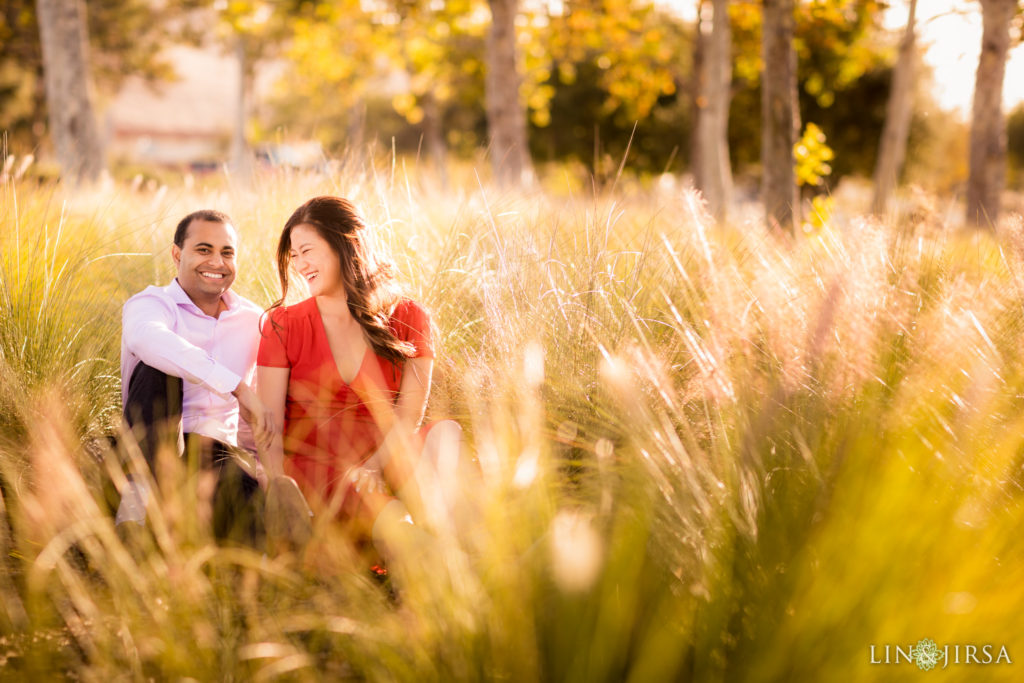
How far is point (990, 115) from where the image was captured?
911cm

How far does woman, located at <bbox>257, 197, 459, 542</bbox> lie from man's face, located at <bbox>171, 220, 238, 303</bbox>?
21 cm

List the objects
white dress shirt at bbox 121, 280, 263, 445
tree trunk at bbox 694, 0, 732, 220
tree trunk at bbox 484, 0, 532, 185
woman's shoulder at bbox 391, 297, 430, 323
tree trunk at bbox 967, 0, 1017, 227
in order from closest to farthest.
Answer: white dress shirt at bbox 121, 280, 263, 445
woman's shoulder at bbox 391, 297, 430, 323
tree trunk at bbox 967, 0, 1017, 227
tree trunk at bbox 484, 0, 532, 185
tree trunk at bbox 694, 0, 732, 220

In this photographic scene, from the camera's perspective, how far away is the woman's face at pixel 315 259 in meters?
2.90

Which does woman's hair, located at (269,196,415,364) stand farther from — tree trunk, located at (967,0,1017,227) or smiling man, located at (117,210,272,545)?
tree trunk, located at (967,0,1017,227)

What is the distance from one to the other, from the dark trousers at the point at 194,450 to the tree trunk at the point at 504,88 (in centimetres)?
724

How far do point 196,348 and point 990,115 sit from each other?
933cm

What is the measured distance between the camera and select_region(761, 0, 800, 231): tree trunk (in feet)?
24.0

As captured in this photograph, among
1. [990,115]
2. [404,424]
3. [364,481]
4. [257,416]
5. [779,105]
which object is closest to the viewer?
[364,481]

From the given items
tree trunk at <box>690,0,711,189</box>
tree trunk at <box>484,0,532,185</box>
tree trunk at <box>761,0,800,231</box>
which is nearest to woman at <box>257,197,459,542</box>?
tree trunk at <box>761,0,800,231</box>

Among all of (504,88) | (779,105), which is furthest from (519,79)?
(779,105)

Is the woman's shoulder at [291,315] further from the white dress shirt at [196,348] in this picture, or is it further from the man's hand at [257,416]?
the man's hand at [257,416]

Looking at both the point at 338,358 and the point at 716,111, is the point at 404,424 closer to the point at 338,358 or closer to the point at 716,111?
the point at 338,358

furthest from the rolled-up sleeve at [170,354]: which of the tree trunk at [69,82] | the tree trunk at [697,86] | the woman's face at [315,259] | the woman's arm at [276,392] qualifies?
the tree trunk at [697,86]

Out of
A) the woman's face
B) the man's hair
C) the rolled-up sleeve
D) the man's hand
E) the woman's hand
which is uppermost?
the man's hair
